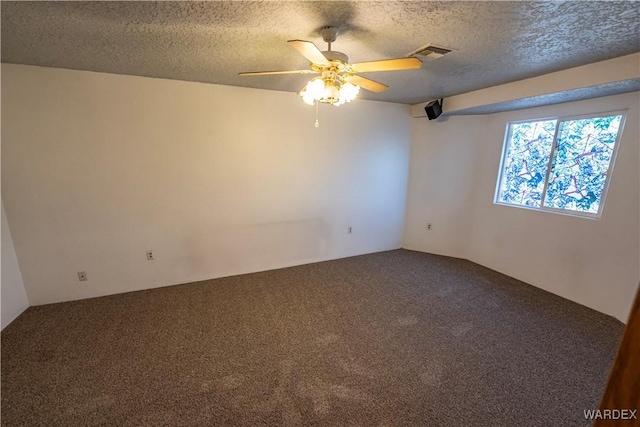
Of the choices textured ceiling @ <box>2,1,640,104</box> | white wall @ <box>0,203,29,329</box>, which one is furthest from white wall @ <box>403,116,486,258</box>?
white wall @ <box>0,203,29,329</box>

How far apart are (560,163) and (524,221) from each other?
80cm

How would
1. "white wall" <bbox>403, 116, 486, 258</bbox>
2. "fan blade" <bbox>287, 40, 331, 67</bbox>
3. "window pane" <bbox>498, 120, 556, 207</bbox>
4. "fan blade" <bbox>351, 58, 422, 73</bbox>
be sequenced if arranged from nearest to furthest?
"fan blade" <bbox>287, 40, 331, 67</bbox>, "fan blade" <bbox>351, 58, 422, 73</bbox>, "window pane" <bbox>498, 120, 556, 207</bbox>, "white wall" <bbox>403, 116, 486, 258</bbox>

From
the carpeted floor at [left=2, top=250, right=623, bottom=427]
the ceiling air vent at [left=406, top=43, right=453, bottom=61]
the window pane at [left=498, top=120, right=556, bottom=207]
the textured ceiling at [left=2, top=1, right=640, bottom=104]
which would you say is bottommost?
the carpeted floor at [left=2, top=250, right=623, bottom=427]

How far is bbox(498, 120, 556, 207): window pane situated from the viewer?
3328 millimetres

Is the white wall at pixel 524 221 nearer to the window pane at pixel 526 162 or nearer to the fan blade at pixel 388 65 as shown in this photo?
the window pane at pixel 526 162

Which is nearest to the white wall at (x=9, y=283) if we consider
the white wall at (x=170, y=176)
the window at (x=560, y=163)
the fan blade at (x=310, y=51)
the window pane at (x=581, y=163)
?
the white wall at (x=170, y=176)

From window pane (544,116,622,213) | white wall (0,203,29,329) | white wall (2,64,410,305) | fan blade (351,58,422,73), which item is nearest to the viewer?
fan blade (351,58,422,73)

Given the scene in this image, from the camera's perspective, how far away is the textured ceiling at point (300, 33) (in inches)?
59.4

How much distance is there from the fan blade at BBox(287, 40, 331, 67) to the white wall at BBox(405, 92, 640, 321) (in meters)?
3.09

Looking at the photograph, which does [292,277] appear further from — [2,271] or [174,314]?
[2,271]

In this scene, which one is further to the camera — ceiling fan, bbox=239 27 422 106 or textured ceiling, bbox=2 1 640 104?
ceiling fan, bbox=239 27 422 106

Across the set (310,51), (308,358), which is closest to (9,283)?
(308,358)

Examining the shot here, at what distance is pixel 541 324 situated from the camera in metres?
2.57

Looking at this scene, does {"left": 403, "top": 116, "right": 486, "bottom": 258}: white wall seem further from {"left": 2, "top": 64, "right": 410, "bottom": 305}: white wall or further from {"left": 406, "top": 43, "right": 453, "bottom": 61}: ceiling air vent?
{"left": 406, "top": 43, "right": 453, "bottom": 61}: ceiling air vent
